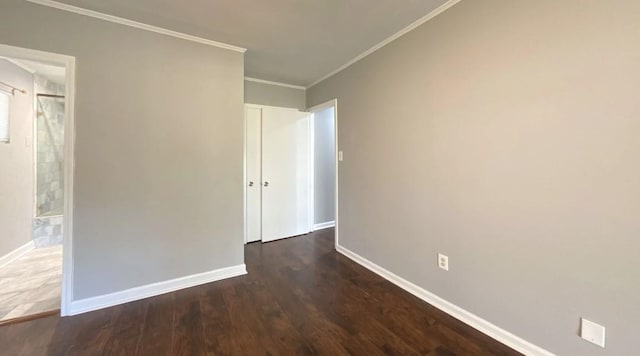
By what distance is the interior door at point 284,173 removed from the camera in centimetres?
386

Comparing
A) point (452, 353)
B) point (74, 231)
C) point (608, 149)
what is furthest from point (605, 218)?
point (74, 231)

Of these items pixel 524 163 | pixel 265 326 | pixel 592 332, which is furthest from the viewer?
pixel 265 326

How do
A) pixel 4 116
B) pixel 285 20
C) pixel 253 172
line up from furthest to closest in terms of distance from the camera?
pixel 253 172 < pixel 4 116 < pixel 285 20

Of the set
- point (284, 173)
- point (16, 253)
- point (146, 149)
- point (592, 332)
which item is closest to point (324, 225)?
point (284, 173)

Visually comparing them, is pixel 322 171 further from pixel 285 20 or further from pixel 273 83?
pixel 285 20

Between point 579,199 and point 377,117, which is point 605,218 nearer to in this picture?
point 579,199

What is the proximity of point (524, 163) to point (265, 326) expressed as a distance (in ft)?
6.98

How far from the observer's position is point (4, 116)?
2.87m

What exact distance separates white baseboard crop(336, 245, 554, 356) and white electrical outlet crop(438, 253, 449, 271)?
0.90 feet

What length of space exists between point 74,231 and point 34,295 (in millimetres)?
908

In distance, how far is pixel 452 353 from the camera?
1613 mm

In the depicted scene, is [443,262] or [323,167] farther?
[323,167]

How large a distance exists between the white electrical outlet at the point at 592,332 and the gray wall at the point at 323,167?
130 inches

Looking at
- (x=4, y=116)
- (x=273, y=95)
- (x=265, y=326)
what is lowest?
(x=265, y=326)
